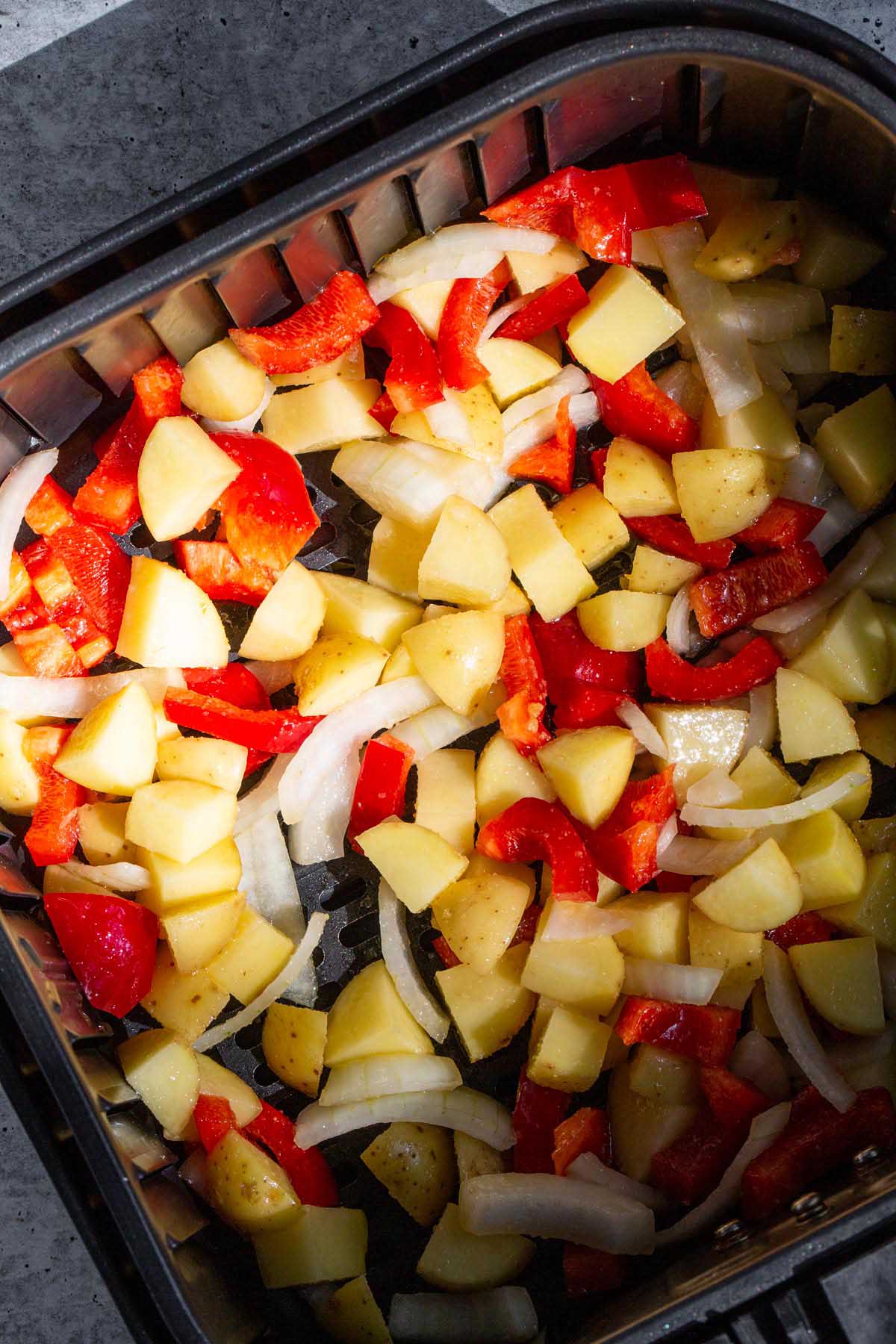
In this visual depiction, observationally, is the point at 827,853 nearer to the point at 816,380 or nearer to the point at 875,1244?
the point at 875,1244

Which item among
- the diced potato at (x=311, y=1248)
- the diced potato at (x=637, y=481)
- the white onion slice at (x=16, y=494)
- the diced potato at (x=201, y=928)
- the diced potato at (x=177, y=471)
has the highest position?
the white onion slice at (x=16, y=494)

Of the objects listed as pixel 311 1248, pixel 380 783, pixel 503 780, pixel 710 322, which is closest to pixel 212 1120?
pixel 311 1248

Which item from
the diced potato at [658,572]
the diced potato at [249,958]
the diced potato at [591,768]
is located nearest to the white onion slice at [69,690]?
the diced potato at [249,958]

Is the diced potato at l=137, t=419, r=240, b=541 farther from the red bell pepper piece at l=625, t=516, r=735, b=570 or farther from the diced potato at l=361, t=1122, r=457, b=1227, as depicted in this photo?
the diced potato at l=361, t=1122, r=457, b=1227

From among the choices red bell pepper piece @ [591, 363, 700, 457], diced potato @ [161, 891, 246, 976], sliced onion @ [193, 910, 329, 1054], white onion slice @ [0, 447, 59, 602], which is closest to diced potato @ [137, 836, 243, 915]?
diced potato @ [161, 891, 246, 976]

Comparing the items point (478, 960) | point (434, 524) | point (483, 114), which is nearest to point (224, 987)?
point (478, 960)

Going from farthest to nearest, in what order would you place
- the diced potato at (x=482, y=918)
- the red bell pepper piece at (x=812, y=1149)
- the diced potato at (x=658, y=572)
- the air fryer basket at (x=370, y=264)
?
the diced potato at (x=658, y=572), the diced potato at (x=482, y=918), the red bell pepper piece at (x=812, y=1149), the air fryer basket at (x=370, y=264)

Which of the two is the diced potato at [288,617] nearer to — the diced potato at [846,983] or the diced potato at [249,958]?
the diced potato at [249,958]
